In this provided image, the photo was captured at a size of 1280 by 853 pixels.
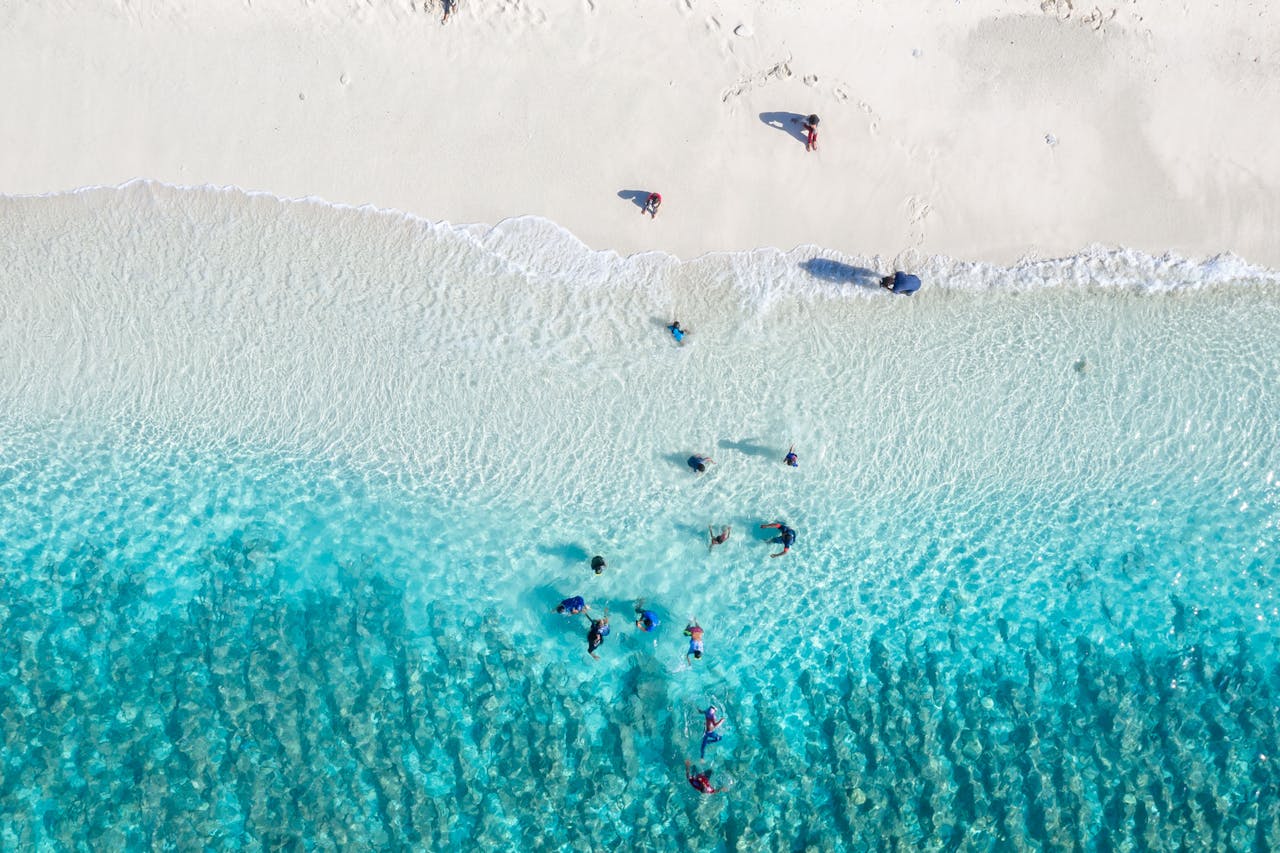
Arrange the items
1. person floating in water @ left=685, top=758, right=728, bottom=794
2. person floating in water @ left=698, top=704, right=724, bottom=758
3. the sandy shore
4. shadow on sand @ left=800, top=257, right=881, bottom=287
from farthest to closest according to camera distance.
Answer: shadow on sand @ left=800, top=257, right=881, bottom=287
the sandy shore
person floating in water @ left=698, top=704, right=724, bottom=758
person floating in water @ left=685, top=758, right=728, bottom=794

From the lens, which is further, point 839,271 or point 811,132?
point 839,271

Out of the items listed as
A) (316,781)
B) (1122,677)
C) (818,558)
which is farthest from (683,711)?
(1122,677)

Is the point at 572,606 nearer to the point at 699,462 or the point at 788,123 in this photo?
the point at 699,462

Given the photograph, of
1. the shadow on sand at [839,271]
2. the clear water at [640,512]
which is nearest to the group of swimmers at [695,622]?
the clear water at [640,512]

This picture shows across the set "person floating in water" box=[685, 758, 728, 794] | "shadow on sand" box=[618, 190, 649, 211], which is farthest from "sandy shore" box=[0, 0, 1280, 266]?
"person floating in water" box=[685, 758, 728, 794]

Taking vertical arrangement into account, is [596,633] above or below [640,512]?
below

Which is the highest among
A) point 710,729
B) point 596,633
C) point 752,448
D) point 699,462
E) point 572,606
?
point 752,448

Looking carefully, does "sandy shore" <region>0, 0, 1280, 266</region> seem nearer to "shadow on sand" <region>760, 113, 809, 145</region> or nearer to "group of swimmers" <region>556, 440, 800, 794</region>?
"shadow on sand" <region>760, 113, 809, 145</region>

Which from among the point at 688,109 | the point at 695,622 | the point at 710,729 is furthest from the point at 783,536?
the point at 688,109
